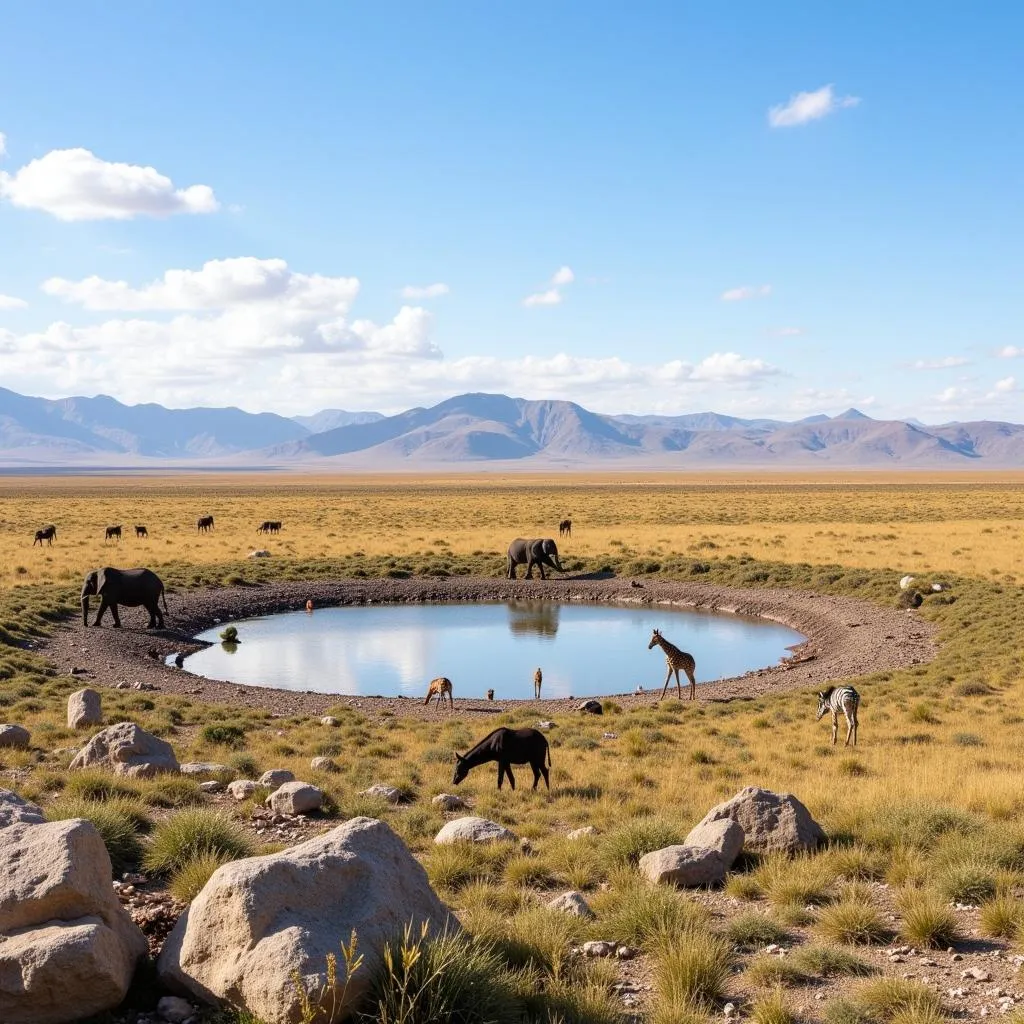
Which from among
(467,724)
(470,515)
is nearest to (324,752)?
(467,724)

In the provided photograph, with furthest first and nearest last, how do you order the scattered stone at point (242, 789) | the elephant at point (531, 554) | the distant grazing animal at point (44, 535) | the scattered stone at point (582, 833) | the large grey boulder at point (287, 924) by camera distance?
the distant grazing animal at point (44, 535) → the elephant at point (531, 554) → the scattered stone at point (242, 789) → the scattered stone at point (582, 833) → the large grey boulder at point (287, 924)

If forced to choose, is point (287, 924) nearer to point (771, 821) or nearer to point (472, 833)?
point (472, 833)

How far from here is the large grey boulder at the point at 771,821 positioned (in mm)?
10008

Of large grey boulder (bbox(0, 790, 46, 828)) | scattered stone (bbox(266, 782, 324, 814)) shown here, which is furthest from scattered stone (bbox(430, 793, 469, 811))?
large grey boulder (bbox(0, 790, 46, 828))

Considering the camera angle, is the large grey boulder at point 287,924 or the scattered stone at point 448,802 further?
the scattered stone at point 448,802

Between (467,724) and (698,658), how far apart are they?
11948 mm

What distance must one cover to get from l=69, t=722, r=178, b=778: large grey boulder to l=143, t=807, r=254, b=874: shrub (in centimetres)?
389

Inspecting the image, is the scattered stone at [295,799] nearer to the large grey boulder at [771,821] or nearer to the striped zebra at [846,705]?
the large grey boulder at [771,821]

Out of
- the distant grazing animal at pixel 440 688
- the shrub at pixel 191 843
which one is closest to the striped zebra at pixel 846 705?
the distant grazing animal at pixel 440 688

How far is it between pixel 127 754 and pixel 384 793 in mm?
3731

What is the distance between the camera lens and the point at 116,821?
9.64 metres

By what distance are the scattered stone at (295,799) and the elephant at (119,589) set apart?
19635mm

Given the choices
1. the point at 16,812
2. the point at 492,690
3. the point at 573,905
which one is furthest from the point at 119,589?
the point at 573,905

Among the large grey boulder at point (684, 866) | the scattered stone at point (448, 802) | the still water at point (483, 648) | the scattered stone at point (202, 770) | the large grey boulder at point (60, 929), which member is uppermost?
the large grey boulder at point (60, 929)
